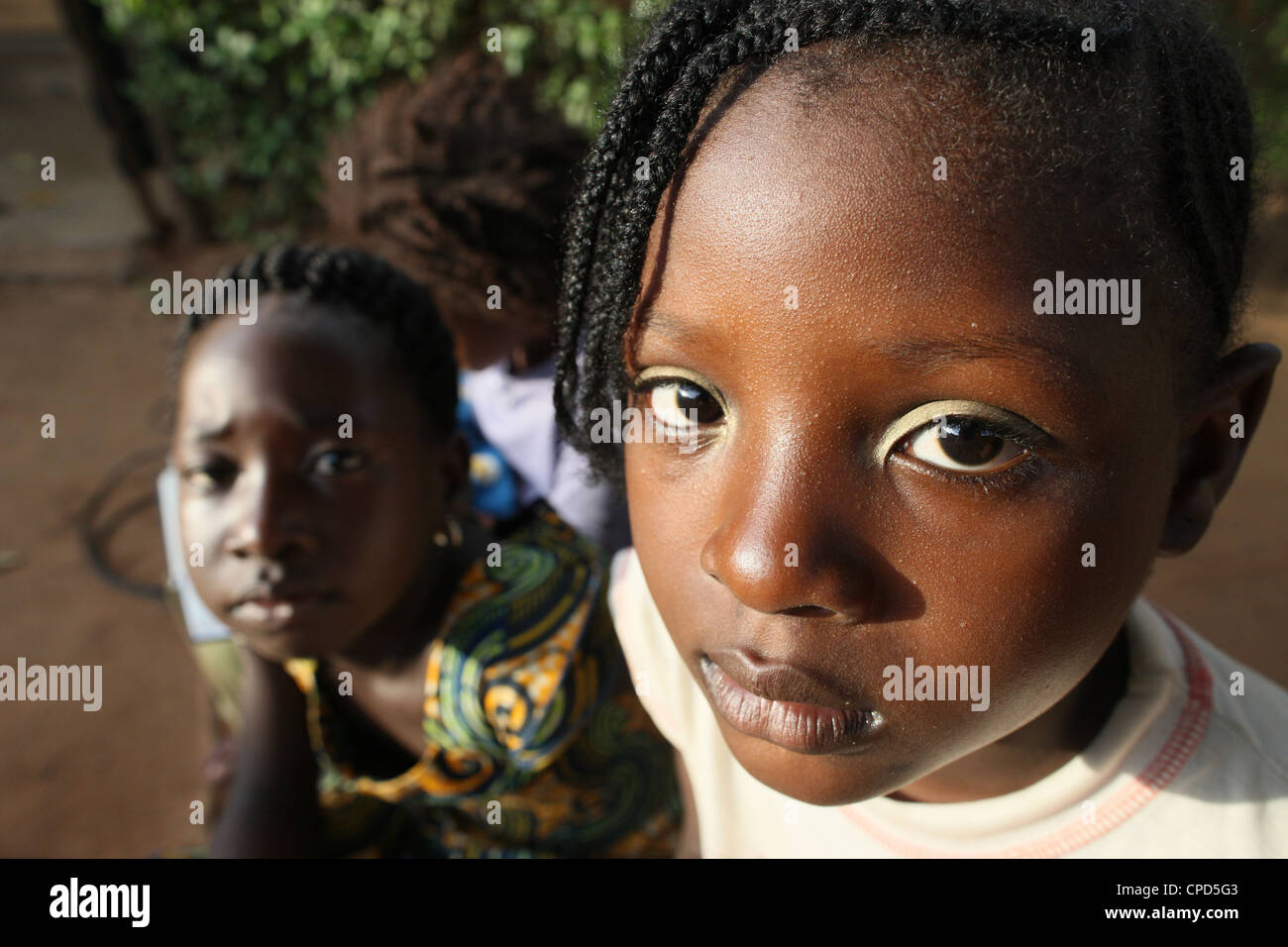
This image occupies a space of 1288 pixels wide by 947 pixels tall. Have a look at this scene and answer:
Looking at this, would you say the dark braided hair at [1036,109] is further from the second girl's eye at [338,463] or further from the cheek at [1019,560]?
the second girl's eye at [338,463]

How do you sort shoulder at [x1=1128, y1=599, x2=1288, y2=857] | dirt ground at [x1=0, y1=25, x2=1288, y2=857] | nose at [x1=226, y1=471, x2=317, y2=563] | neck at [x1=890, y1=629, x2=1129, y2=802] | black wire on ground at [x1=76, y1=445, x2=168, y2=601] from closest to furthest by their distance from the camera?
shoulder at [x1=1128, y1=599, x2=1288, y2=857] < neck at [x1=890, y1=629, x2=1129, y2=802] < nose at [x1=226, y1=471, x2=317, y2=563] < dirt ground at [x1=0, y1=25, x2=1288, y2=857] < black wire on ground at [x1=76, y1=445, x2=168, y2=601]

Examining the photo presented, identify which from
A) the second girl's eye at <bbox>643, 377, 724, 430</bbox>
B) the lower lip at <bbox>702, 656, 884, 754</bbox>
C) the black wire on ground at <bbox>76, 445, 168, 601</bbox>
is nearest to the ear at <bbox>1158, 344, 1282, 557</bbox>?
the lower lip at <bbox>702, 656, 884, 754</bbox>

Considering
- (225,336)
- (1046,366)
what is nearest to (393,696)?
(225,336)

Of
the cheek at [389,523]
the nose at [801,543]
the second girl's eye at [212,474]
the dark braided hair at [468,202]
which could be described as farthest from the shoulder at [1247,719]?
the dark braided hair at [468,202]

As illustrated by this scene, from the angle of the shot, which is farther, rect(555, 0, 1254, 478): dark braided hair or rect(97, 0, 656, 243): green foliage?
rect(97, 0, 656, 243): green foliage

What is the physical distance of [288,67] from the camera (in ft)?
19.0

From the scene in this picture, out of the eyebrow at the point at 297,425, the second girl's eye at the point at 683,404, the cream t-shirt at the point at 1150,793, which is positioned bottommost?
the cream t-shirt at the point at 1150,793

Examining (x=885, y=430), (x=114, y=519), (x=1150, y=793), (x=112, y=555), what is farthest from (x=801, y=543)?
(x=114, y=519)

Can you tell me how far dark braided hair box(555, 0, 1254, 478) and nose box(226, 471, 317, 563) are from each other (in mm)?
781

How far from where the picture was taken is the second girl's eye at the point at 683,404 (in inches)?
40.6

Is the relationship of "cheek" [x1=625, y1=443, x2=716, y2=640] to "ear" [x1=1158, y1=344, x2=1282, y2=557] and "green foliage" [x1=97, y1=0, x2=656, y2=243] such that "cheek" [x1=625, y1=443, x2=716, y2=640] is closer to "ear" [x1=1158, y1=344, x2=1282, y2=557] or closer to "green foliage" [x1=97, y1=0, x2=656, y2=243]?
"ear" [x1=1158, y1=344, x2=1282, y2=557]

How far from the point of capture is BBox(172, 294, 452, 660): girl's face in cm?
159

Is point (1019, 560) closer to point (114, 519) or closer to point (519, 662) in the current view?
point (519, 662)

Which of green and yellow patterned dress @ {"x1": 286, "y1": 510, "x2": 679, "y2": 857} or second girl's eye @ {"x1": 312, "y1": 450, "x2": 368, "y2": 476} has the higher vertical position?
second girl's eye @ {"x1": 312, "y1": 450, "x2": 368, "y2": 476}
